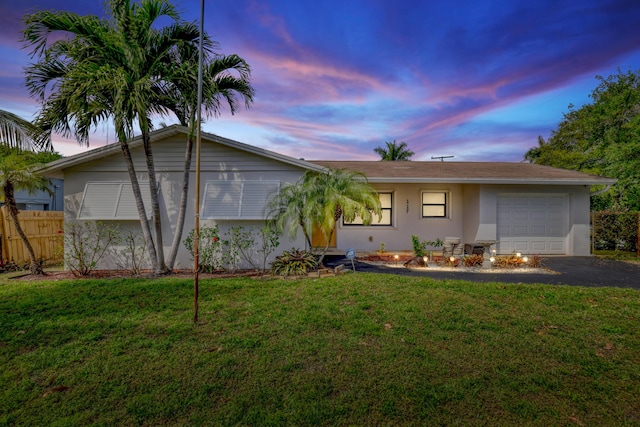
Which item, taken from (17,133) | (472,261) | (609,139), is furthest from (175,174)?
(609,139)

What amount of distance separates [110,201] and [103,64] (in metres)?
3.52

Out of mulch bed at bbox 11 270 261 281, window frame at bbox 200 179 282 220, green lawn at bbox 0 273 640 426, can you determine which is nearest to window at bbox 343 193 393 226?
window frame at bbox 200 179 282 220

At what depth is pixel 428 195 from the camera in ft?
37.8

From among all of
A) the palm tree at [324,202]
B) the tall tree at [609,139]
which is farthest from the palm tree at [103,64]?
the tall tree at [609,139]

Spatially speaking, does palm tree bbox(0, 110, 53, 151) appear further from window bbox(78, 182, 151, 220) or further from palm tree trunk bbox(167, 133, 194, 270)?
palm tree trunk bbox(167, 133, 194, 270)

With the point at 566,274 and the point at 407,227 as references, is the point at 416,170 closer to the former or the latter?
the point at 407,227

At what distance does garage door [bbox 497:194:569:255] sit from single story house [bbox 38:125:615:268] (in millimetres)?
36

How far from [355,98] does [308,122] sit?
296cm

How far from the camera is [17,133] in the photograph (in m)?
6.79

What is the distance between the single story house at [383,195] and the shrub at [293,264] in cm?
82

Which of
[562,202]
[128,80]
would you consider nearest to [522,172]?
[562,202]

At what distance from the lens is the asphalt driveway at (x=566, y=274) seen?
6641mm

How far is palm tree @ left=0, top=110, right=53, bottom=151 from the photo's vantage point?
665 centimetres

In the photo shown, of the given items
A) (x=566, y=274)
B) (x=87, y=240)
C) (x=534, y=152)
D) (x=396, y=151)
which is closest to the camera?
(x=566, y=274)
